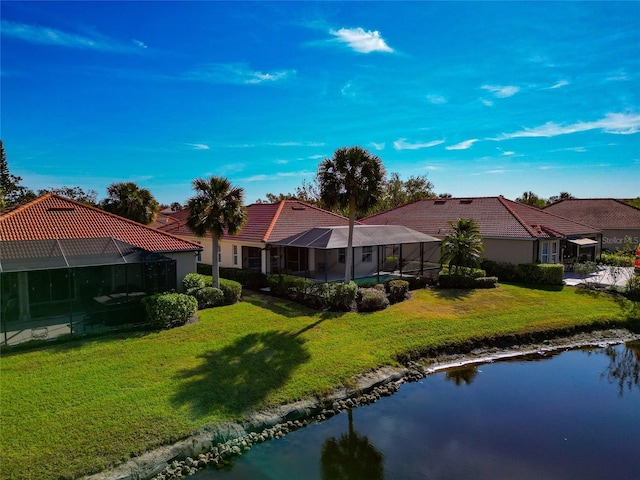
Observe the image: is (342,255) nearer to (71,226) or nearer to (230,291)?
(230,291)

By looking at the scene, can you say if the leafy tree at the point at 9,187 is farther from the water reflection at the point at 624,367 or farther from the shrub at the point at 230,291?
the water reflection at the point at 624,367

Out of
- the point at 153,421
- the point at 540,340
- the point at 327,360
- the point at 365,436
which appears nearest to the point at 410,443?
the point at 365,436

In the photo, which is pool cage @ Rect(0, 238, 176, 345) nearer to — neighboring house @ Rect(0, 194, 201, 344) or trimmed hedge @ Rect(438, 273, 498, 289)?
neighboring house @ Rect(0, 194, 201, 344)

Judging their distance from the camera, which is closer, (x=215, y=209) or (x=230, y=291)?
(x=215, y=209)

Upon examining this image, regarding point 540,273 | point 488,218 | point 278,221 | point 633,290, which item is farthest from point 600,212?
point 278,221

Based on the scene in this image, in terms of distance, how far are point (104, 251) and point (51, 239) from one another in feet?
8.10

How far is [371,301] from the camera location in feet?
68.6

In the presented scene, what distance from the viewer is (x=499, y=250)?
100ft

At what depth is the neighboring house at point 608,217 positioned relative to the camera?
130ft

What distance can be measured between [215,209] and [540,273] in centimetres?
2115

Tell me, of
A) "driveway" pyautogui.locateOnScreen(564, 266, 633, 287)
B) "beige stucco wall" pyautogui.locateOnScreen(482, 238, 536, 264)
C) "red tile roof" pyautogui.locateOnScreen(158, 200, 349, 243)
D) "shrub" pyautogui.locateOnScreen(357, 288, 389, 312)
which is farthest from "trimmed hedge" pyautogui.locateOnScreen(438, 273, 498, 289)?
"red tile roof" pyautogui.locateOnScreen(158, 200, 349, 243)

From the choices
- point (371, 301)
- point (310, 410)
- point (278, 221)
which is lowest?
point (310, 410)

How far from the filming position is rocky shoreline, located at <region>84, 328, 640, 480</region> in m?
9.62

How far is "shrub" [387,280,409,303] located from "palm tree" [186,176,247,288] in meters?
8.93
